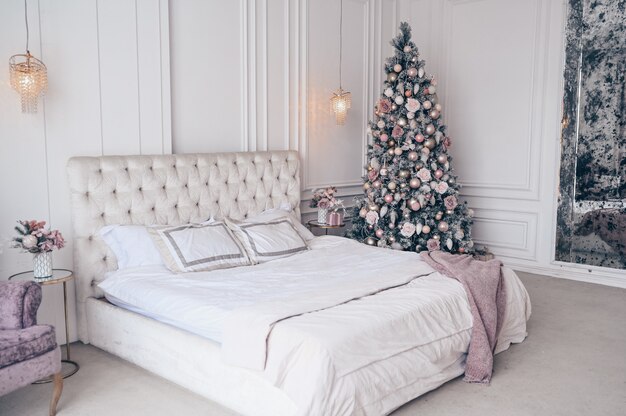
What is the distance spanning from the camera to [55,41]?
12.7 feet

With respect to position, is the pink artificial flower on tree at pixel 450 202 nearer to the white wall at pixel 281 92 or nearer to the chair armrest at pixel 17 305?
the white wall at pixel 281 92

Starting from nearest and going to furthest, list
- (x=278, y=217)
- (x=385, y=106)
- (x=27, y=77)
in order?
(x=27, y=77), (x=278, y=217), (x=385, y=106)

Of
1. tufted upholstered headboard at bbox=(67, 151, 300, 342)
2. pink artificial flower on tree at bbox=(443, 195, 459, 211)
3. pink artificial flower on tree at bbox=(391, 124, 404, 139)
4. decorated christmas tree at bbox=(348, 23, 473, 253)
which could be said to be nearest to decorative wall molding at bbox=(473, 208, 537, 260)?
decorated christmas tree at bbox=(348, 23, 473, 253)

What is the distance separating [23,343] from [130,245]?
4.01 feet

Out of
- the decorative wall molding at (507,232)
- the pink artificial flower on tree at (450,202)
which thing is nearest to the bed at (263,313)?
the pink artificial flower on tree at (450,202)

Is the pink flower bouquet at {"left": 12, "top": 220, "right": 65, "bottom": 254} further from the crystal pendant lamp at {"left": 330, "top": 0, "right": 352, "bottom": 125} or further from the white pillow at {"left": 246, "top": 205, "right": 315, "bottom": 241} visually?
the crystal pendant lamp at {"left": 330, "top": 0, "right": 352, "bottom": 125}

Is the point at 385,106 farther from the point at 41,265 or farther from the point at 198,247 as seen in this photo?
the point at 41,265

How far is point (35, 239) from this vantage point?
345 centimetres

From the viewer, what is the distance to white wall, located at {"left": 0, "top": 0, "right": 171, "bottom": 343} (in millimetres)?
3711

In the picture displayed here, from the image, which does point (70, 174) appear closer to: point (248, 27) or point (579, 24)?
point (248, 27)

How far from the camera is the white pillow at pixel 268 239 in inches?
172

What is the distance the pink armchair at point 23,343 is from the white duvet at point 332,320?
63 cm

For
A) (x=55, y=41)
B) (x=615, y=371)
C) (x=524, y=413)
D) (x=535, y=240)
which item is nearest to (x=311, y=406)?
(x=524, y=413)

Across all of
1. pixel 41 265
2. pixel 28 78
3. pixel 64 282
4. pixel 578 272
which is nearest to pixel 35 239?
pixel 41 265
